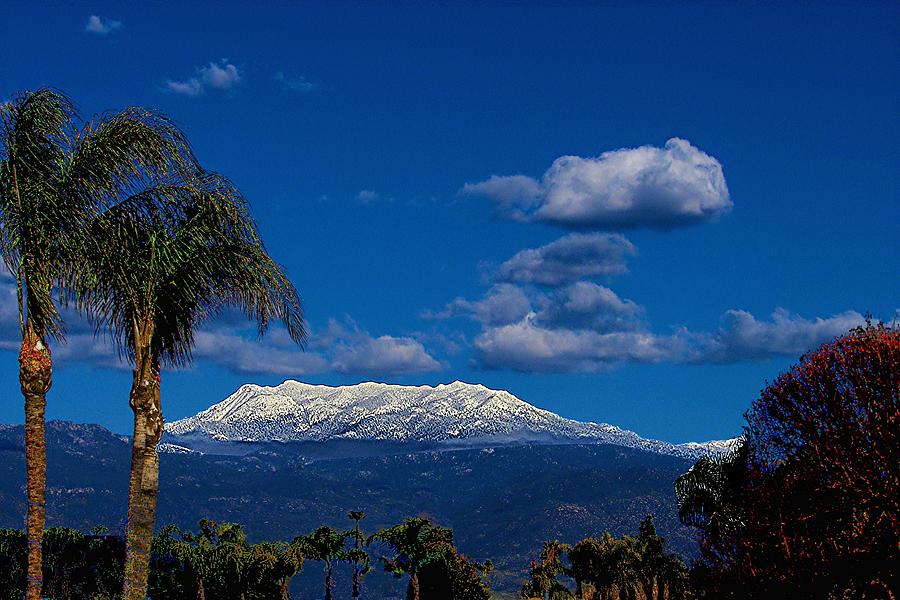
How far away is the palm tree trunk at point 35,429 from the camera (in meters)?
19.5

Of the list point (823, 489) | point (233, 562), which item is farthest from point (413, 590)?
point (823, 489)

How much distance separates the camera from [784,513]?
2797cm

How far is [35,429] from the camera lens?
787 inches

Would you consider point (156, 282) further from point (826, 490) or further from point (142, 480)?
point (826, 490)

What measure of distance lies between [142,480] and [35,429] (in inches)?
94.0

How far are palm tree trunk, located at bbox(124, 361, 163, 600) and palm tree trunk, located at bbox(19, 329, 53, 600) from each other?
1.72m

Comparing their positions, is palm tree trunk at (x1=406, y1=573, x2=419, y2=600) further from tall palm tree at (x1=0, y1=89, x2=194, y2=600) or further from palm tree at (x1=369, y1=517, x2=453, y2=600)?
tall palm tree at (x1=0, y1=89, x2=194, y2=600)

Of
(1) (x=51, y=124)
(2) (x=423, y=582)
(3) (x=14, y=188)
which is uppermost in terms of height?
(1) (x=51, y=124)

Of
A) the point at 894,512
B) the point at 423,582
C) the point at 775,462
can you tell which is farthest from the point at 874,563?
the point at 423,582

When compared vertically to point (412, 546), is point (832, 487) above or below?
above

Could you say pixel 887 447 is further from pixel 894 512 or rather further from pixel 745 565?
pixel 745 565

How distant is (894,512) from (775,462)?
20.9 feet

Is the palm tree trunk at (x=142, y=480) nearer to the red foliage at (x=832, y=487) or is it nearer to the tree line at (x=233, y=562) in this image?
the red foliage at (x=832, y=487)

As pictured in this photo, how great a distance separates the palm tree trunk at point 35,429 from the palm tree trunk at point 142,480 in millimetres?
1719
